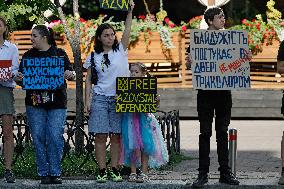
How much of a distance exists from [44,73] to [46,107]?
0.40 meters

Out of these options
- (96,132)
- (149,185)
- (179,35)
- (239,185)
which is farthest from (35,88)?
(179,35)

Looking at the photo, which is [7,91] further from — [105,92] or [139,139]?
[139,139]

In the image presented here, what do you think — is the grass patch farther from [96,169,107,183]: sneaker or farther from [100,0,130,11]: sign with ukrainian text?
[100,0,130,11]: sign with ukrainian text

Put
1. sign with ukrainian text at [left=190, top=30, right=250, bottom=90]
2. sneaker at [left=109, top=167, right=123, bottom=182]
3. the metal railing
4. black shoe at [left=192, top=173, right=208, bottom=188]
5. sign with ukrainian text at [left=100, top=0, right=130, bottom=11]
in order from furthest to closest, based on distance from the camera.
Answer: the metal railing, sign with ukrainian text at [left=100, top=0, right=130, bottom=11], sneaker at [left=109, top=167, right=123, bottom=182], sign with ukrainian text at [left=190, top=30, right=250, bottom=90], black shoe at [left=192, top=173, right=208, bottom=188]

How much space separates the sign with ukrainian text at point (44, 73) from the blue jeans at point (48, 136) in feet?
0.90

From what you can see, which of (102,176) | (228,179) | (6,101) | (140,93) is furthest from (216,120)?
(6,101)

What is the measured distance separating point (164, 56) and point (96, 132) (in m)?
11.4

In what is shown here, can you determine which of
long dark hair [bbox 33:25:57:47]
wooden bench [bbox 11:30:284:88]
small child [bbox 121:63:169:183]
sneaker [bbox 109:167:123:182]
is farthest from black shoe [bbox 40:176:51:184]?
wooden bench [bbox 11:30:284:88]

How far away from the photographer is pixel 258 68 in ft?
75.3

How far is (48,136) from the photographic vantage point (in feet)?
38.3

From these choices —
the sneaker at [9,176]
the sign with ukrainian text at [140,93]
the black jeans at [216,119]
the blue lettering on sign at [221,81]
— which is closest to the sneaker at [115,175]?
the sign with ukrainian text at [140,93]

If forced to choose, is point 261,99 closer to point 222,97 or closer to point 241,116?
point 241,116

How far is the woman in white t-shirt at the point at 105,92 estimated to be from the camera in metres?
11.7

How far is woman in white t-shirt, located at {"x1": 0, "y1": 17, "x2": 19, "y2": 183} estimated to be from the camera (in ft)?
38.5
